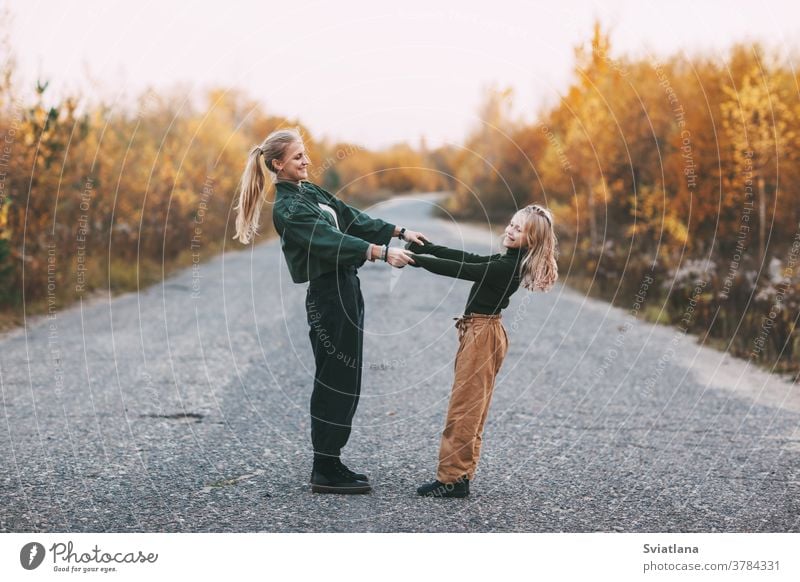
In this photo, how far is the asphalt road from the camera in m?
4.14

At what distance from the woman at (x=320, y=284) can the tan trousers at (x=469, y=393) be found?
469 millimetres

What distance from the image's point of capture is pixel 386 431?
5855 millimetres

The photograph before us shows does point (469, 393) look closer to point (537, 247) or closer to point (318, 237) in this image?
point (537, 247)

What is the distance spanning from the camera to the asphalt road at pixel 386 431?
4.14m

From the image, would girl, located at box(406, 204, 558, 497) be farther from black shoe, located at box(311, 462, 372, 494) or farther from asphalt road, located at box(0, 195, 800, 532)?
black shoe, located at box(311, 462, 372, 494)

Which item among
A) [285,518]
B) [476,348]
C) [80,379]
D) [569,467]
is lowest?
[80,379]

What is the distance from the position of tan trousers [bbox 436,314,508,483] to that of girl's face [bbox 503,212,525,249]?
0.37 meters

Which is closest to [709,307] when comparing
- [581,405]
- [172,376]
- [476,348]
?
[581,405]

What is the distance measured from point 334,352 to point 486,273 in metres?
0.86

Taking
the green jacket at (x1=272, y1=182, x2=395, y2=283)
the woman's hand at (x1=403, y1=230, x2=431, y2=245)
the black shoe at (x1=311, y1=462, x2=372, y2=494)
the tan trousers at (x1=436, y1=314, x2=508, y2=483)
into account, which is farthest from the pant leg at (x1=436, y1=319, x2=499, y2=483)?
the green jacket at (x1=272, y1=182, x2=395, y2=283)

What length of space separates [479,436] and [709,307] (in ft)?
23.2
